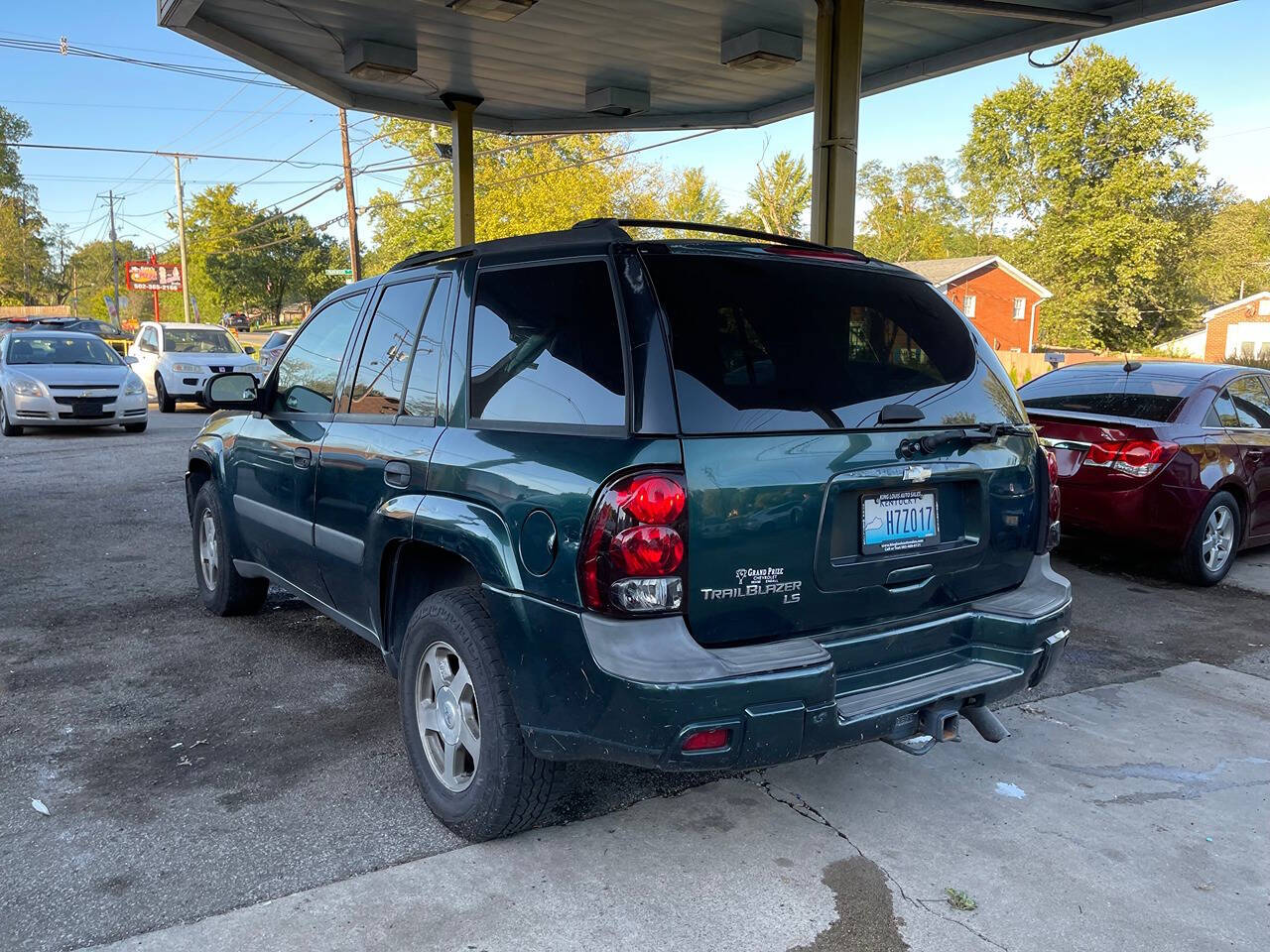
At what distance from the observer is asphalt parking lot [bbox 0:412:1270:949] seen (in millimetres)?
2908

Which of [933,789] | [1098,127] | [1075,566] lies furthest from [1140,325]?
[933,789]

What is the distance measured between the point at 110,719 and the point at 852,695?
320cm

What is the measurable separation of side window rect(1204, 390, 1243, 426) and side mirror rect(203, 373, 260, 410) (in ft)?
20.7

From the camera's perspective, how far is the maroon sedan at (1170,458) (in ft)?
21.6

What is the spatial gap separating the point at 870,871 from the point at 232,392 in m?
3.61

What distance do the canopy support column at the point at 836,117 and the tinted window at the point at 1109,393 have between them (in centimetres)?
200

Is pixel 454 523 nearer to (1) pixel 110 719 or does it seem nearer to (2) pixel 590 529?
(2) pixel 590 529

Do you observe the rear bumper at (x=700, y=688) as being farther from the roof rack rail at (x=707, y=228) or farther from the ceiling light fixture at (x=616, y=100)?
the ceiling light fixture at (x=616, y=100)

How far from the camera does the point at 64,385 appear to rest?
13797mm

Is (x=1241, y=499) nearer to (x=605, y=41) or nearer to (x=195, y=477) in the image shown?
(x=605, y=41)

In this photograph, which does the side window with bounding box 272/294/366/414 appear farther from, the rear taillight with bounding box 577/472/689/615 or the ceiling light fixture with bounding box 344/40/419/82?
the ceiling light fixture with bounding box 344/40/419/82

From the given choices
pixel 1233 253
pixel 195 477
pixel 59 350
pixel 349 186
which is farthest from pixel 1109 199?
pixel 195 477

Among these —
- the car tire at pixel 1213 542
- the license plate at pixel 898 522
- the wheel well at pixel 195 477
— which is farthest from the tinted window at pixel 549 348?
the car tire at pixel 1213 542

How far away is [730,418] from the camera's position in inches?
105
